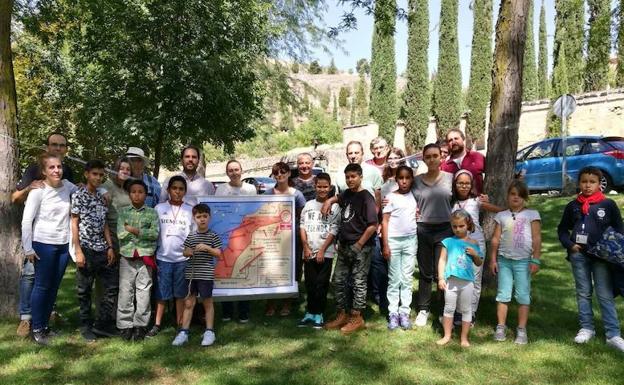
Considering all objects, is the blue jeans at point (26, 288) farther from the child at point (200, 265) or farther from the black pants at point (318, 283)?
the black pants at point (318, 283)

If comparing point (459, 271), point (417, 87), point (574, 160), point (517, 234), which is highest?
point (417, 87)

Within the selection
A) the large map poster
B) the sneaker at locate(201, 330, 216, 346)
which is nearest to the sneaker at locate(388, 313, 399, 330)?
the large map poster

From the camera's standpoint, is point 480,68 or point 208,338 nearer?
point 208,338

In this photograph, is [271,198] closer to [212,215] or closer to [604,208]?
[212,215]

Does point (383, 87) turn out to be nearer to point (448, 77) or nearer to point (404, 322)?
point (448, 77)

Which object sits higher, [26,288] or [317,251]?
[317,251]

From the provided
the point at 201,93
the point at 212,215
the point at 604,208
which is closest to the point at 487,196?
the point at 604,208

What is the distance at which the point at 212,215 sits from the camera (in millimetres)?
5762

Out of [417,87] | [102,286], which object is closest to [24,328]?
[102,286]

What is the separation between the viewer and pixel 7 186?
5.64 metres

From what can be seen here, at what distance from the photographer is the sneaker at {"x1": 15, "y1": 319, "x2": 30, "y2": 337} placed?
5.20 metres

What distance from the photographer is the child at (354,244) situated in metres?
5.37

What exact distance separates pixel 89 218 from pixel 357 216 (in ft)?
8.96

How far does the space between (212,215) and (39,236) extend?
1.74 metres
